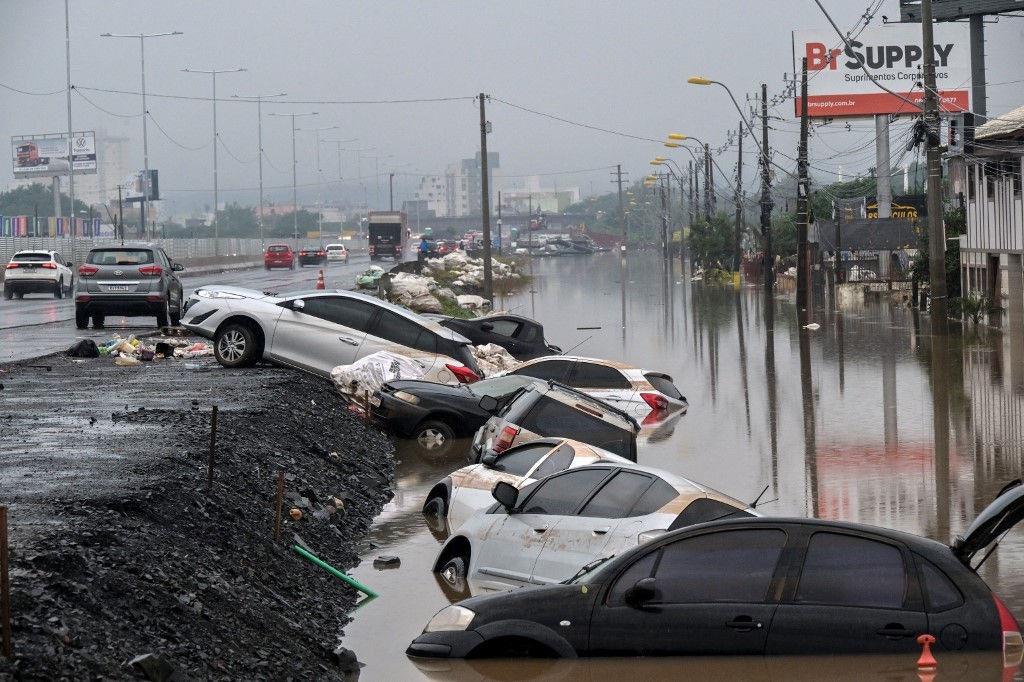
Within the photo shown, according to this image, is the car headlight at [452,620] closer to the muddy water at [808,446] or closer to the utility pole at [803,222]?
the muddy water at [808,446]

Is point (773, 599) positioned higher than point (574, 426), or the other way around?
point (574, 426)

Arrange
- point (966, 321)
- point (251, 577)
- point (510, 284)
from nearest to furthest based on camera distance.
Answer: point (251, 577) < point (966, 321) < point (510, 284)

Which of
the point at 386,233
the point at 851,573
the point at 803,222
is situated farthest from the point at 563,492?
the point at 386,233

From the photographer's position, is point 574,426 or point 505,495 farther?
point 574,426

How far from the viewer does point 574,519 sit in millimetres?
10508

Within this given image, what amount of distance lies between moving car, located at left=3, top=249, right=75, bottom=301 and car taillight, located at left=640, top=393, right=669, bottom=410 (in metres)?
31.2

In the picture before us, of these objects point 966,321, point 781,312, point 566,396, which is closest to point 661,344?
point 966,321

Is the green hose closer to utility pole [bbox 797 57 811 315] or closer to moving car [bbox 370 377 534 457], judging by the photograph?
moving car [bbox 370 377 534 457]

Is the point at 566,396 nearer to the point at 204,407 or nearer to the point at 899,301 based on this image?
the point at 204,407

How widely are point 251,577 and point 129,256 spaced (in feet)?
70.4

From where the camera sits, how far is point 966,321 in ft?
140

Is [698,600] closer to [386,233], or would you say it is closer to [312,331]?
[312,331]

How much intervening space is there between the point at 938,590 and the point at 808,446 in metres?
12.7

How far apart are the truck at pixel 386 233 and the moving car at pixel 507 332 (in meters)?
74.5
